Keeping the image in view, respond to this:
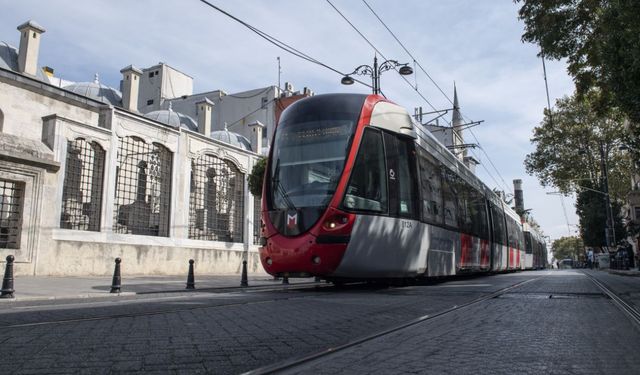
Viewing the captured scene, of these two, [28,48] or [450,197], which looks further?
[28,48]

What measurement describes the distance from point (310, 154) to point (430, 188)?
3.29 m

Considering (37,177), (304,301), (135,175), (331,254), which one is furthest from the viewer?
(135,175)

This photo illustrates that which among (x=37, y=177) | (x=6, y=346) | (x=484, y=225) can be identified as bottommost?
(x=6, y=346)

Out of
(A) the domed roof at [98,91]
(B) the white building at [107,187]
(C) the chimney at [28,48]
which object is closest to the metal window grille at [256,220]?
(B) the white building at [107,187]

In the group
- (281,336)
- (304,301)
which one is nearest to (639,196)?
(304,301)

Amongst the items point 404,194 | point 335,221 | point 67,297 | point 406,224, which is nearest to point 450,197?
point 404,194

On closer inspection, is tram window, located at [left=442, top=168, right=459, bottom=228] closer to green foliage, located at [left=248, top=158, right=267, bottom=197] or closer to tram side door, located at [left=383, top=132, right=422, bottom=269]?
tram side door, located at [left=383, top=132, right=422, bottom=269]

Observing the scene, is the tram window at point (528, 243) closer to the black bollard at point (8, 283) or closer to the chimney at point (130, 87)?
the chimney at point (130, 87)

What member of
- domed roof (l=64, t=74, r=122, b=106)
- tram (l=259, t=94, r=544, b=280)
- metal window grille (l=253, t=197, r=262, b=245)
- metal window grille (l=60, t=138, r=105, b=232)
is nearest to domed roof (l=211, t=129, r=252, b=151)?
metal window grille (l=253, t=197, r=262, b=245)

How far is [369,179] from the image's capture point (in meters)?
8.90

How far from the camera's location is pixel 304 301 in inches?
286

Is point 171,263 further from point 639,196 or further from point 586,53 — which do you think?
point 639,196

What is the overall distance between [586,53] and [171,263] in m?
17.0

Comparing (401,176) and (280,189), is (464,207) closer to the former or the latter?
(401,176)
